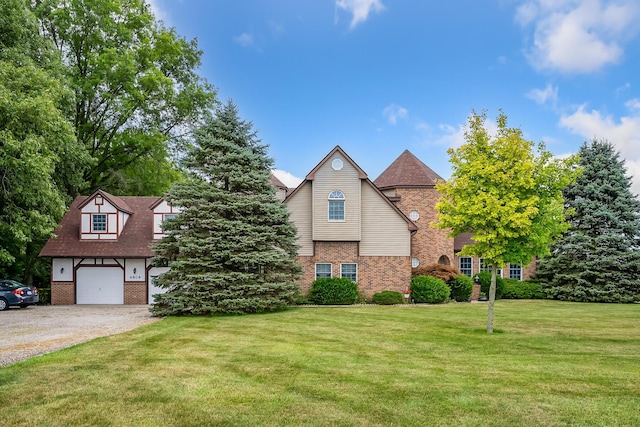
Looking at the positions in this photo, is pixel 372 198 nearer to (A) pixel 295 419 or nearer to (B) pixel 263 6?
(B) pixel 263 6

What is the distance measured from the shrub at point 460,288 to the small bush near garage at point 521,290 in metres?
3.98

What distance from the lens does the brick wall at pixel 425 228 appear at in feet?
91.4

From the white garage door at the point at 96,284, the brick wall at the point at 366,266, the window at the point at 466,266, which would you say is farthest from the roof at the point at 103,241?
the window at the point at 466,266

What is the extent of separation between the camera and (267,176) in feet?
64.0

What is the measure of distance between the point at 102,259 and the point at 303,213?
36.4ft

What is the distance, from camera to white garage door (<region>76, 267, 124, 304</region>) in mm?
24281

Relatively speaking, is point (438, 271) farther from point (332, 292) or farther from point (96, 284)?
point (96, 284)

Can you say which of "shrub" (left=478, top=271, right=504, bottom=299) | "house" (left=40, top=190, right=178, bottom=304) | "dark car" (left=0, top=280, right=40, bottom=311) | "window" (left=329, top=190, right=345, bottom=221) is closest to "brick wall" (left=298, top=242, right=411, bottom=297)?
"window" (left=329, top=190, right=345, bottom=221)

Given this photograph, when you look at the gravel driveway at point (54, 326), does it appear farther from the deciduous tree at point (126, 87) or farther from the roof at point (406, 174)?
the roof at point (406, 174)

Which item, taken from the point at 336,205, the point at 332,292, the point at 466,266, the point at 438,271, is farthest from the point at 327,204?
the point at 466,266

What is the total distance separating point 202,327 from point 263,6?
44.2ft

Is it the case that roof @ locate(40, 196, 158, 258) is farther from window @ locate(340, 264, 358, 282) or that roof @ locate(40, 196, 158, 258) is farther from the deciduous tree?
window @ locate(340, 264, 358, 282)

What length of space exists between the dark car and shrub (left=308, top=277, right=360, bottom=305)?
1354cm

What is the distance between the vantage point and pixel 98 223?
24.9 m
